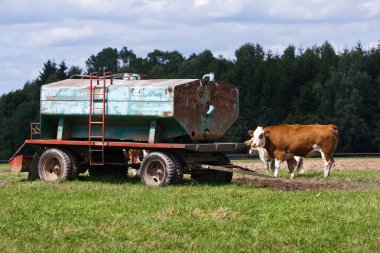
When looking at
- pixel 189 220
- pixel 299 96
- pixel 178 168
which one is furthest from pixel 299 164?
pixel 299 96

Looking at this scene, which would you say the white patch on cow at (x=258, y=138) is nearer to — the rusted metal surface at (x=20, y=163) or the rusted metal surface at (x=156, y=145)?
the rusted metal surface at (x=156, y=145)

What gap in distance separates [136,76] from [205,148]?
3.09 m

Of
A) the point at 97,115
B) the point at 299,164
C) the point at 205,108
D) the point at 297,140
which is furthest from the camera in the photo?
the point at 299,164

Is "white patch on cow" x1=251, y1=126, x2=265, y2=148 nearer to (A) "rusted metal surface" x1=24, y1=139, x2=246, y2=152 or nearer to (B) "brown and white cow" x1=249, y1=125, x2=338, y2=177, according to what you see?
(B) "brown and white cow" x1=249, y1=125, x2=338, y2=177

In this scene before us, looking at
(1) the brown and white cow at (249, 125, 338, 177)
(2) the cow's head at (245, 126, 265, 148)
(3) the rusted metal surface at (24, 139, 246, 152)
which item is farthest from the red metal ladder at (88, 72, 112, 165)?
(1) the brown and white cow at (249, 125, 338, 177)

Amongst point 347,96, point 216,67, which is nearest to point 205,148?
point 347,96

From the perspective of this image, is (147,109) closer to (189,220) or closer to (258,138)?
(258,138)

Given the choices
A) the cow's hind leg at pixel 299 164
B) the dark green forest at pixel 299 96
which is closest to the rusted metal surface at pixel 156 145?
the cow's hind leg at pixel 299 164

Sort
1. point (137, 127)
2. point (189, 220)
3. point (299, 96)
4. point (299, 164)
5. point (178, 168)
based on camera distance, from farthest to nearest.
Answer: point (299, 96)
point (299, 164)
point (137, 127)
point (178, 168)
point (189, 220)

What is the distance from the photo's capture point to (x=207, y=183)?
17266 millimetres

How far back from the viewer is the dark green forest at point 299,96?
69438 mm

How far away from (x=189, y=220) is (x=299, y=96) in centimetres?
6408

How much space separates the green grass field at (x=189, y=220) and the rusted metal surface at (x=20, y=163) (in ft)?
11.0

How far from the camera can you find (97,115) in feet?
58.0
